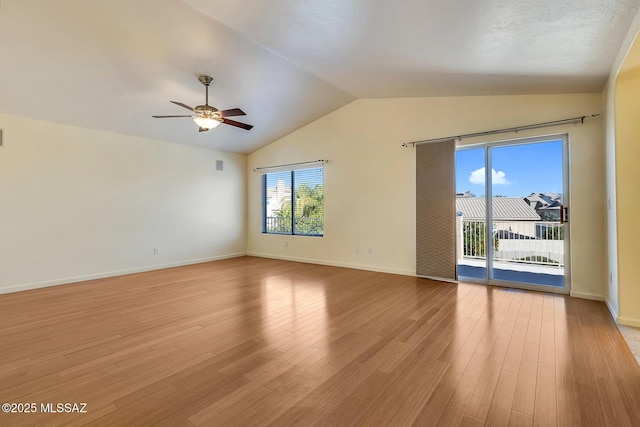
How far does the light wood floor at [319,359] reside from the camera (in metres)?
1.63

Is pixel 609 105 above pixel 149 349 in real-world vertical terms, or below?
above

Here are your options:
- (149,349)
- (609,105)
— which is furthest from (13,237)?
(609,105)

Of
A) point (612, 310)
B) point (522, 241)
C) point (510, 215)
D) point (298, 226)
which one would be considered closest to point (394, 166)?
point (510, 215)

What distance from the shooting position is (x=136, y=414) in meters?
1.62

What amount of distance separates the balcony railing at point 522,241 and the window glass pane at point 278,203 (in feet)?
12.3

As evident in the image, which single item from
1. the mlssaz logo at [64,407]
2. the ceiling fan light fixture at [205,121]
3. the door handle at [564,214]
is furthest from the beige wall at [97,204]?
the door handle at [564,214]

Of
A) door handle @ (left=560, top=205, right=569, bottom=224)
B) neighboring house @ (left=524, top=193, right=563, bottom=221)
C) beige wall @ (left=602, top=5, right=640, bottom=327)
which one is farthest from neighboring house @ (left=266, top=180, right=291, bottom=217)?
beige wall @ (left=602, top=5, right=640, bottom=327)

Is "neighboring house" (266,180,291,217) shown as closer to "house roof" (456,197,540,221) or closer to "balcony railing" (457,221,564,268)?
"house roof" (456,197,540,221)

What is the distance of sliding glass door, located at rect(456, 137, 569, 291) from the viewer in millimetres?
3961

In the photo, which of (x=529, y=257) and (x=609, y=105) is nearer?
(x=609, y=105)

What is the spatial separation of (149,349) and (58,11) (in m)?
3.16

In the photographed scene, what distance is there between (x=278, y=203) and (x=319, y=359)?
201 inches

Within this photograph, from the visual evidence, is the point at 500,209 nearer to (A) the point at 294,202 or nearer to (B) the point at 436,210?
(B) the point at 436,210

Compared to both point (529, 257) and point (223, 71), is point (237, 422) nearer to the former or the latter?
point (223, 71)
